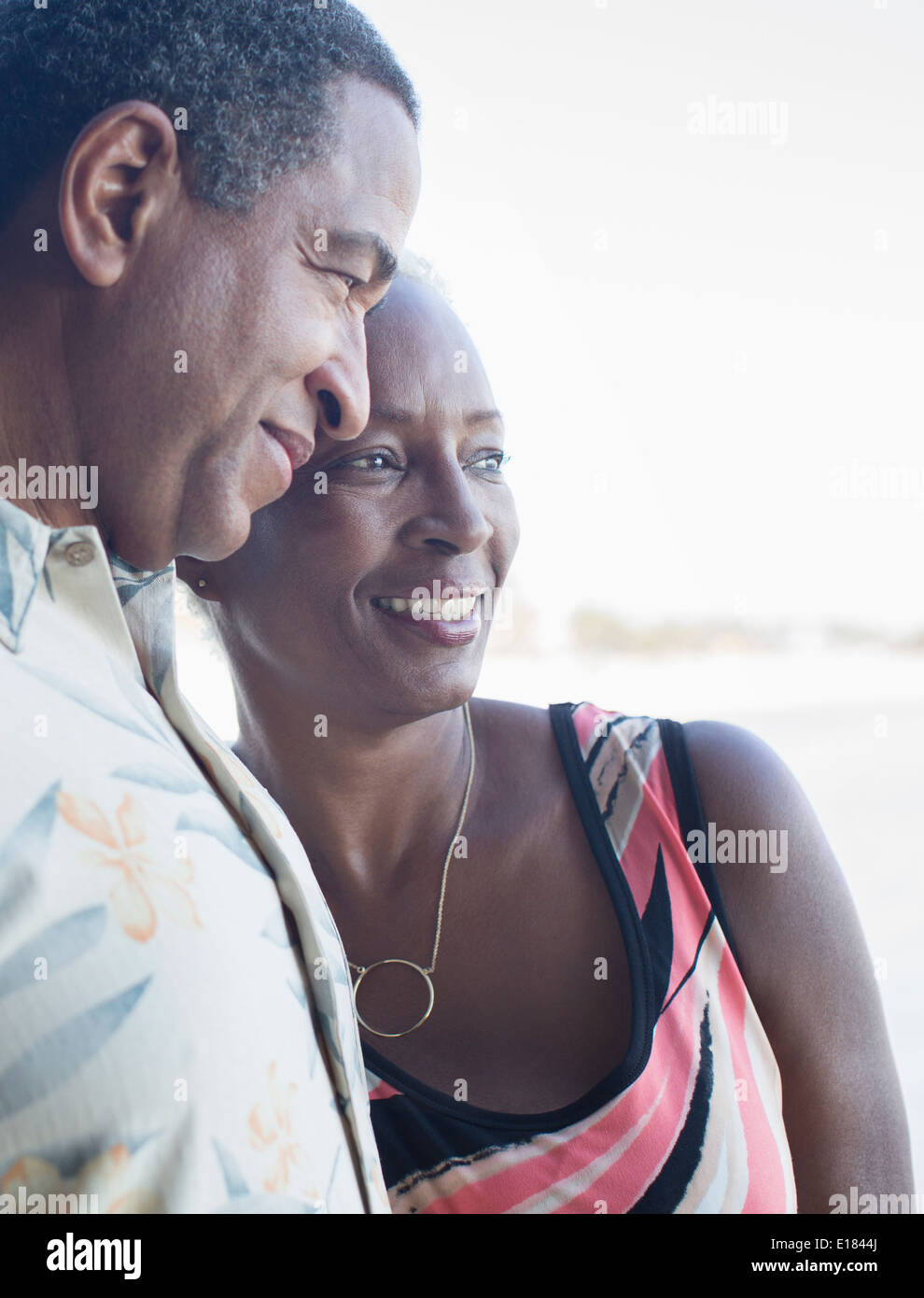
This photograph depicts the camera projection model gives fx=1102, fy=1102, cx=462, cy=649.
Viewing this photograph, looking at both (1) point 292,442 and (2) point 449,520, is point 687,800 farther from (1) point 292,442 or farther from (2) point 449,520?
(1) point 292,442

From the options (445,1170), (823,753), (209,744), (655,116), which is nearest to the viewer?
(209,744)

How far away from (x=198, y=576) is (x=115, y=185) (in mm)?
605

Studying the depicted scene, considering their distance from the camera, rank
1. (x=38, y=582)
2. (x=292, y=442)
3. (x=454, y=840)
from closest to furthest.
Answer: (x=38, y=582)
(x=292, y=442)
(x=454, y=840)

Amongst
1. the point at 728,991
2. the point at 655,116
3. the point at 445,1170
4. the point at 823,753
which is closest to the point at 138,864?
the point at 445,1170

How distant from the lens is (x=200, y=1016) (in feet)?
1.90

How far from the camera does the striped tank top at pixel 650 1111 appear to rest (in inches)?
40.8

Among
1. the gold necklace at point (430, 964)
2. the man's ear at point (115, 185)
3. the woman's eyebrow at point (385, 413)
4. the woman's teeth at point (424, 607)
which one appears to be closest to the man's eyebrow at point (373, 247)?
the man's ear at point (115, 185)

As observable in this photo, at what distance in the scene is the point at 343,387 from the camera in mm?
922

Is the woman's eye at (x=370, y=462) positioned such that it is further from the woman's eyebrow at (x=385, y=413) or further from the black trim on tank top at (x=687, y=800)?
the black trim on tank top at (x=687, y=800)

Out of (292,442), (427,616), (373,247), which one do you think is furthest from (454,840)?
(373,247)

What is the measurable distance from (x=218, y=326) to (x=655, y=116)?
443 inches

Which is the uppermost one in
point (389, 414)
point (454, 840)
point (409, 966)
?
point (389, 414)

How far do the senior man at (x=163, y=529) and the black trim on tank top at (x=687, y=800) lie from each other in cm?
50
